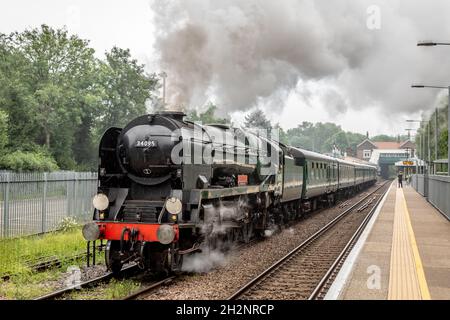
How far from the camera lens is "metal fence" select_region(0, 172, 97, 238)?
12.7m

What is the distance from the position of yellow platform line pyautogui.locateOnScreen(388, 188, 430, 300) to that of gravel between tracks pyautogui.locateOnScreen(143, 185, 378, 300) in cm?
255

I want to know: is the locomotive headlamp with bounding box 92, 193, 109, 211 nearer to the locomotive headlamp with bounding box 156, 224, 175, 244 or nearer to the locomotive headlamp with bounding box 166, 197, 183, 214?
the locomotive headlamp with bounding box 166, 197, 183, 214

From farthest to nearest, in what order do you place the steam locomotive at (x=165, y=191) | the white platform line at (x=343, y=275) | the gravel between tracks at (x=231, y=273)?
1. the steam locomotive at (x=165, y=191)
2. the gravel between tracks at (x=231, y=273)
3. the white platform line at (x=343, y=275)

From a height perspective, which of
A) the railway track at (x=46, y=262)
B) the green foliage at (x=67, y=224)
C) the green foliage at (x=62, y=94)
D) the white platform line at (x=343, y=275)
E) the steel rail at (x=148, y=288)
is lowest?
the steel rail at (x=148, y=288)

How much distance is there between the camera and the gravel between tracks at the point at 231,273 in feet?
27.3

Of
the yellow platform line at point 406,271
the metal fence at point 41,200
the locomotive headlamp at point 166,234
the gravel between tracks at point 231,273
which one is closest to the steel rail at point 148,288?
the gravel between tracks at point 231,273

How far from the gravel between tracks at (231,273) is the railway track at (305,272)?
258mm

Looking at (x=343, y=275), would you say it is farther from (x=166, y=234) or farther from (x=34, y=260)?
(x=34, y=260)

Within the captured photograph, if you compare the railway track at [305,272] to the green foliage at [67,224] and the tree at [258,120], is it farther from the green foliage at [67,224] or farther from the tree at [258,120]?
the tree at [258,120]

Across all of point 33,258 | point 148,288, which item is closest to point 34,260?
point 33,258

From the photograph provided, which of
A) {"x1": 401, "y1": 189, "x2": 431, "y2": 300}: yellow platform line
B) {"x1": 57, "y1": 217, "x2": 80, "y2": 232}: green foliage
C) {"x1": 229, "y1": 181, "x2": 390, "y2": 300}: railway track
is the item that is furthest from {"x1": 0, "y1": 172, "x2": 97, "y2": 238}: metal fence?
{"x1": 401, "y1": 189, "x2": 431, "y2": 300}: yellow platform line
